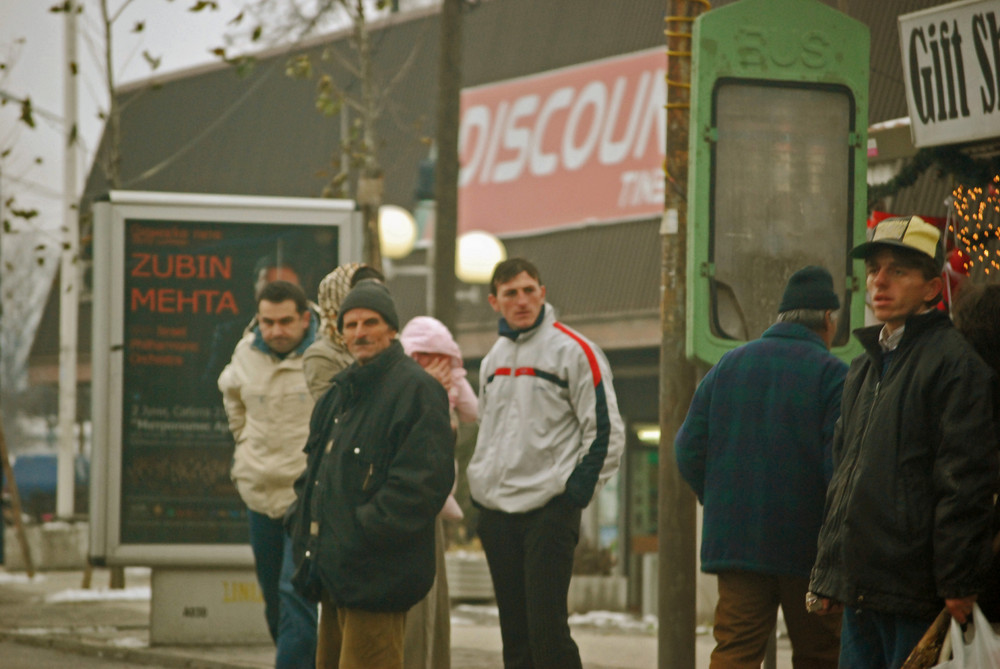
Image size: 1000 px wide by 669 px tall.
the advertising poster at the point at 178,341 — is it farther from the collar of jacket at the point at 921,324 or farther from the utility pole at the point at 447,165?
the collar of jacket at the point at 921,324

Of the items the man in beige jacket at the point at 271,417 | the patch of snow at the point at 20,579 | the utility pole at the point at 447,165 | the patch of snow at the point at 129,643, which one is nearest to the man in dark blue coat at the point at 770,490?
the man in beige jacket at the point at 271,417

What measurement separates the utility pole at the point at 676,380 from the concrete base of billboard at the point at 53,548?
46.1 ft

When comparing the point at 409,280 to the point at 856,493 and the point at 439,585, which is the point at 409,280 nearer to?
the point at 439,585

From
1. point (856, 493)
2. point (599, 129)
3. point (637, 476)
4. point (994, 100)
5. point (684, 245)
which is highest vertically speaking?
point (599, 129)

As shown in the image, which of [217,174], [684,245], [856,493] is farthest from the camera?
[217,174]

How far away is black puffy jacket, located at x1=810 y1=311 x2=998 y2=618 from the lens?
437 centimetres

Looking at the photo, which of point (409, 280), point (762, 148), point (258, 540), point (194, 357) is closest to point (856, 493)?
point (762, 148)

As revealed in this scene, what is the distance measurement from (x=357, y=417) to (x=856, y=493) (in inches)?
72.7

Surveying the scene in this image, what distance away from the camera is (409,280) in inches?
904

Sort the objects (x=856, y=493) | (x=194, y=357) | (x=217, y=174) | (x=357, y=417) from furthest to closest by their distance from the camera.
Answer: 1. (x=217, y=174)
2. (x=194, y=357)
3. (x=357, y=417)
4. (x=856, y=493)

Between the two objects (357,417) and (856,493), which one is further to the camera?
(357,417)

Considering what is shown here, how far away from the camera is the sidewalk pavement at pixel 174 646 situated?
9344 mm

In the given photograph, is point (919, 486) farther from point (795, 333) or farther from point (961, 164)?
point (961, 164)

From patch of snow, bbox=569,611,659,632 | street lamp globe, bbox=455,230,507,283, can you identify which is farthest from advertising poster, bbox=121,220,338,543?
street lamp globe, bbox=455,230,507,283
